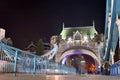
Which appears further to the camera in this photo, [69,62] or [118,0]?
[69,62]

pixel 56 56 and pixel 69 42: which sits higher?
pixel 69 42

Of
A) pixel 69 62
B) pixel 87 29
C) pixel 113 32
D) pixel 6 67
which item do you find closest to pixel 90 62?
pixel 69 62

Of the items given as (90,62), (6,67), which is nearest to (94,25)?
(90,62)

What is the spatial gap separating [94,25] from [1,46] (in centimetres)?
7852

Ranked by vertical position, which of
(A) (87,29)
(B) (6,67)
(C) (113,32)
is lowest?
(B) (6,67)

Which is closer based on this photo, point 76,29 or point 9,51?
point 9,51

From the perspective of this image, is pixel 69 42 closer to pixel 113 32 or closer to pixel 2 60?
pixel 113 32

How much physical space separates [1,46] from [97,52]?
198 ft

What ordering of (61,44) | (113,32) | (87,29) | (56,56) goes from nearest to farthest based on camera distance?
(113,32) < (56,56) < (61,44) < (87,29)

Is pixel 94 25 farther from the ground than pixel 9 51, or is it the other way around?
pixel 94 25

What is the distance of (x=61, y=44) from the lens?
6875 cm

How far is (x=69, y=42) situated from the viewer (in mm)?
69500

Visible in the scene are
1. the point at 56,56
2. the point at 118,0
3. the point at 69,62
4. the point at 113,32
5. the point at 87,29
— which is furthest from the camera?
the point at 87,29

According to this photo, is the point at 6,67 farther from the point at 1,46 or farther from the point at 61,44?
the point at 61,44
